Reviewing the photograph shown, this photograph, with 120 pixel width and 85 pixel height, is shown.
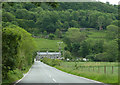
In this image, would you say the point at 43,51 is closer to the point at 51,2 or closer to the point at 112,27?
the point at 112,27

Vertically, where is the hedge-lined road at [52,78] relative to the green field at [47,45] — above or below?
above

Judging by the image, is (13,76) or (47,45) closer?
(13,76)

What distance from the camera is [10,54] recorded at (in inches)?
794

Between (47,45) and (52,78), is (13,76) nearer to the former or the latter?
(52,78)

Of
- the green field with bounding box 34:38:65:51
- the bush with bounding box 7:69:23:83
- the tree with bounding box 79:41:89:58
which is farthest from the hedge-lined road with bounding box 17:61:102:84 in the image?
the green field with bounding box 34:38:65:51

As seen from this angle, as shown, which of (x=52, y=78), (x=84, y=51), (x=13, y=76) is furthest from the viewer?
(x=84, y=51)

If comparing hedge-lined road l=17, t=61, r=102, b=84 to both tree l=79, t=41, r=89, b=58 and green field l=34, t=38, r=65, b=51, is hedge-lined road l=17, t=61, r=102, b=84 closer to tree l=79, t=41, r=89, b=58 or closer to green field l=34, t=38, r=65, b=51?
tree l=79, t=41, r=89, b=58

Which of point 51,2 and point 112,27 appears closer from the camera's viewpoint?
point 51,2

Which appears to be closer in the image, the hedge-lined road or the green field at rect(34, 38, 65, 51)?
the hedge-lined road

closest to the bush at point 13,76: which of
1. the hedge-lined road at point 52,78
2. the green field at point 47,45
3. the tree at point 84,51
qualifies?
the hedge-lined road at point 52,78

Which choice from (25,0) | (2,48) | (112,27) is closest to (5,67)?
(2,48)

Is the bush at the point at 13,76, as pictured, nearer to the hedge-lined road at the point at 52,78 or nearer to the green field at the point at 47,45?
the hedge-lined road at the point at 52,78

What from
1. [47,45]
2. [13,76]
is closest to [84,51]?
[47,45]

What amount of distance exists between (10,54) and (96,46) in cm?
11699
